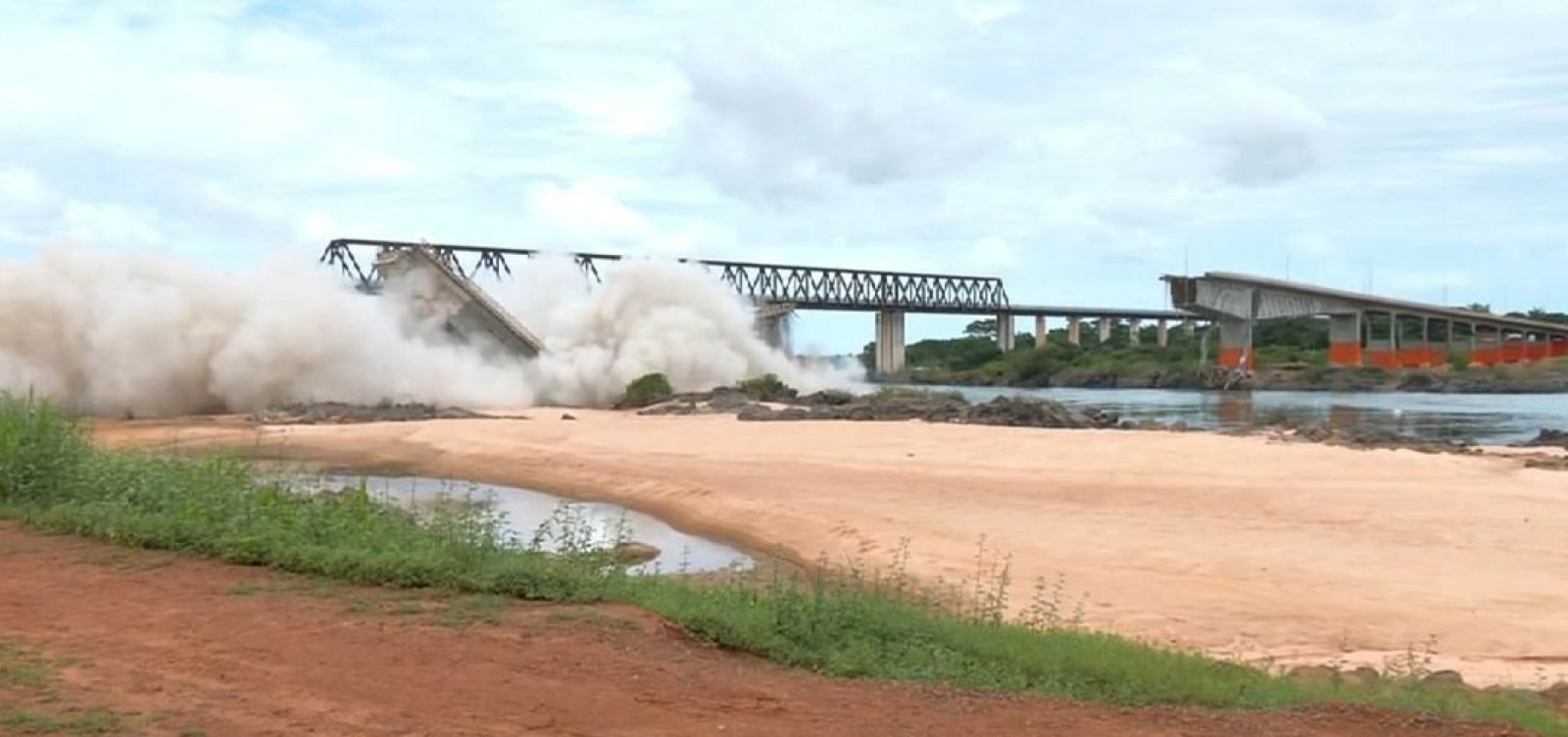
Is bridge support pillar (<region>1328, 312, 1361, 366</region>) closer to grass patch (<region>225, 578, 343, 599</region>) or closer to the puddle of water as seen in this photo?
the puddle of water

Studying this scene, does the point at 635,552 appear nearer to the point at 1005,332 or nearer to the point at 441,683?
the point at 441,683

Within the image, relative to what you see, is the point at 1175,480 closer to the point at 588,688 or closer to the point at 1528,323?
the point at 588,688

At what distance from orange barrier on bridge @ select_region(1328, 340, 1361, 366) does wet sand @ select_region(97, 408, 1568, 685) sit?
86.7m

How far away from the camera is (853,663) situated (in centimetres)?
1098

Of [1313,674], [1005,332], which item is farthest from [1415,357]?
[1313,674]

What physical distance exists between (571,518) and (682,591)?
12.4m

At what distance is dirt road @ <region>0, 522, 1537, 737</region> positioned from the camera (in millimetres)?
8664

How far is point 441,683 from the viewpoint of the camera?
378 inches

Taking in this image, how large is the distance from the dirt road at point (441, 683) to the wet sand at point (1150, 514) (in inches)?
271

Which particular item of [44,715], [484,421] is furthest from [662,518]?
[484,421]

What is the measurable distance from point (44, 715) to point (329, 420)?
4547 centimetres

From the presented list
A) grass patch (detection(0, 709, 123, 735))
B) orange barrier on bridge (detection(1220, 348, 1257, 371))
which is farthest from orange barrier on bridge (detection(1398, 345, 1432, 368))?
grass patch (detection(0, 709, 123, 735))

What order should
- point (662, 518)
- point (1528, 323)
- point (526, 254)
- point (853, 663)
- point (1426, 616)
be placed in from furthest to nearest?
point (1528, 323) < point (526, 254) < point (662, 518) < point (1426, 616) < point (853, 663)

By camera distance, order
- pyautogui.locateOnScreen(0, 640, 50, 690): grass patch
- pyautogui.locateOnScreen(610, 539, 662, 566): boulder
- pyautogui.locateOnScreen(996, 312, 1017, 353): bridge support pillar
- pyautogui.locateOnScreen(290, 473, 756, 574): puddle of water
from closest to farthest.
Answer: pyautogui.locateOnScreen(0, 640, 50, 690): grass patch < pyautogui.locateOnScreen(610, 539, 662, 566): boulder < pyautogui.locateOnScreen(290, 473, 756, 574): puddle of water < pyautogui.locateOnScreen(996, 312, 1017, 353): bridge support pillar
